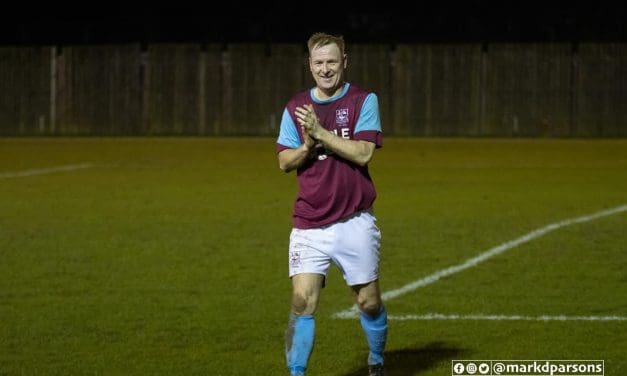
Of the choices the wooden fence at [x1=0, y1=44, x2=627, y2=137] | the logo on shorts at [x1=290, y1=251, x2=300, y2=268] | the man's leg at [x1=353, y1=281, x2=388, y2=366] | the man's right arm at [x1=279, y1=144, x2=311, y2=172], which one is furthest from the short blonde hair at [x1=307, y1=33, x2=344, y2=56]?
the wooden fence at [x1=0, y1=44, x2=627, y2=137]

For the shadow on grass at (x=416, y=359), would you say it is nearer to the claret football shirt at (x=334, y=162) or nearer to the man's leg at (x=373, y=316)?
the man's leg at (x=373, y=316)

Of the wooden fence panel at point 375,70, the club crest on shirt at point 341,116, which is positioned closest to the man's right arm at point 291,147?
the club crest on shirt at point 341,116

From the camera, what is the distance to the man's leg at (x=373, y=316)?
24.6 feet

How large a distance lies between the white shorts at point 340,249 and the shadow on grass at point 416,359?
120 cm

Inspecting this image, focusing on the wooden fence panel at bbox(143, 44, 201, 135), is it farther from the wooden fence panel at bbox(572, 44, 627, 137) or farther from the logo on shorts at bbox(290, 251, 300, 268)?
the logo on shorts at bbox(290, 251, 300, 268)

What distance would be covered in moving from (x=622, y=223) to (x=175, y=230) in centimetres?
527

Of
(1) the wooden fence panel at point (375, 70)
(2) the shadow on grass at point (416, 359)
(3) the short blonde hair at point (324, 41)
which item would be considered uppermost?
(1) the wooden fence panel at point (375, 70)

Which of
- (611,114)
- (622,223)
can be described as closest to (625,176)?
(622,223)

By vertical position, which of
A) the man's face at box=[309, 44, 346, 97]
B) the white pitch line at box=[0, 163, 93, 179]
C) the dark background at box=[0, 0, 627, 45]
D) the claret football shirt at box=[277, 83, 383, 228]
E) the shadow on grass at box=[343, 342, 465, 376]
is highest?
the dark background at box=[0, 0, 627, 45]

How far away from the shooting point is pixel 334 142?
704 centimetres

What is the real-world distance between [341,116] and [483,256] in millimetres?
6546

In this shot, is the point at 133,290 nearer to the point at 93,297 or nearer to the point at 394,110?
the point at 93,297

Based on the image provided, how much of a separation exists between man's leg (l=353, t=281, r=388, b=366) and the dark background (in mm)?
32259

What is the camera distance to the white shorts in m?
7.32
